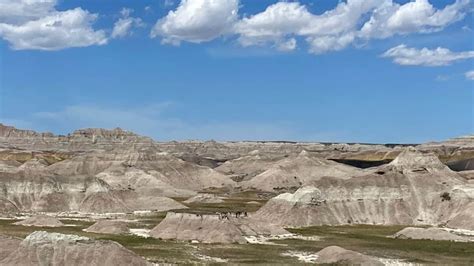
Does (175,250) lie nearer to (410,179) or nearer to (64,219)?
(64,219)

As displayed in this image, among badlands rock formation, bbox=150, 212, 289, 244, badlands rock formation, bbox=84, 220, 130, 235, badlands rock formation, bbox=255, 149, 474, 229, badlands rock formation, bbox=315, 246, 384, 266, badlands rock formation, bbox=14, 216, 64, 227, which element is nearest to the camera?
badlands rock formation, bbox=315, 246, 384, 266

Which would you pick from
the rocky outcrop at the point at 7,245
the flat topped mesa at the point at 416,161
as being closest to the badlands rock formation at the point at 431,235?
the flat topped mesa at the point at 416,161

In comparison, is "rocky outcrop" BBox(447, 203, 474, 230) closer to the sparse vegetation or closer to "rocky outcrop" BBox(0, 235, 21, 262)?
the sparse vegetation

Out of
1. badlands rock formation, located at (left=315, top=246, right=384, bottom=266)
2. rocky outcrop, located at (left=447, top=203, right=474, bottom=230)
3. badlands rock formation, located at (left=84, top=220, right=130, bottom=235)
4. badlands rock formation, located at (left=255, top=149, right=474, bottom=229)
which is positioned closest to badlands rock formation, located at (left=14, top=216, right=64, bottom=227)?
badlands rock formation, located at (left=84, top=220, right=130, bottom=235)

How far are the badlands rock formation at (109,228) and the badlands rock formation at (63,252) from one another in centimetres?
3842

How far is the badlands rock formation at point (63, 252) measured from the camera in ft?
195

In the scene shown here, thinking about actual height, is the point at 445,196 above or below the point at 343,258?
above

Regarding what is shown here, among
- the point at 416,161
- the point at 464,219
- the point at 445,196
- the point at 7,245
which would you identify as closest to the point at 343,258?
the point at 7,245

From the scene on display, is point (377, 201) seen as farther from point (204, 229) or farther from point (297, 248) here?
point (204, 229)

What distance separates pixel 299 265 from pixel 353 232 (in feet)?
129

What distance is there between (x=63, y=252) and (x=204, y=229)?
1463 inches

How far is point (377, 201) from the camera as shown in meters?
128

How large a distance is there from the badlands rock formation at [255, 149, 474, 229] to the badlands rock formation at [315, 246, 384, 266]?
132ft

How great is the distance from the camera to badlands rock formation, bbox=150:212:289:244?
93.3m
